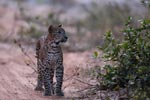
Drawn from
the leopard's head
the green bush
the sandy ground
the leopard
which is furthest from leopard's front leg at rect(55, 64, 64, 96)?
the green bush

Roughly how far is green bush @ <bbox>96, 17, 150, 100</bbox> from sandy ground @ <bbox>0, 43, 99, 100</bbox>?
1007 millimetres

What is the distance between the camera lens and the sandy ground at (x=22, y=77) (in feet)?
33.1

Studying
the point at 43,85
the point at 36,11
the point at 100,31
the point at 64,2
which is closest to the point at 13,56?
the point at 100,31

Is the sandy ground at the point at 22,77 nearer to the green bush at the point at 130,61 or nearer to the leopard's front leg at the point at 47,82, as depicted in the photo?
the leopard's front leg at the point at 47,82

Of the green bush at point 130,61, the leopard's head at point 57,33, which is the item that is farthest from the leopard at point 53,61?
the green bush at point 130,61

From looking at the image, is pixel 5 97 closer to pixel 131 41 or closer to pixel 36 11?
pixel 131 41

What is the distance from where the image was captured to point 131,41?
927 cm

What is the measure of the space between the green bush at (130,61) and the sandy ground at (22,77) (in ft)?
3.31

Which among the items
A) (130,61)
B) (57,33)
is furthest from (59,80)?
(130,61)

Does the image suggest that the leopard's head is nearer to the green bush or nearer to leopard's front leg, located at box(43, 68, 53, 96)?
leopard's front leg, located at box(43, 68, 53, 96)

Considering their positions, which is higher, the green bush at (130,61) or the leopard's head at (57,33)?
the leopard's head at (57,33)

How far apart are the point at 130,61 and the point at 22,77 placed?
3.67 meters

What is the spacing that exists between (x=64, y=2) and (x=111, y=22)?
44.3 feet

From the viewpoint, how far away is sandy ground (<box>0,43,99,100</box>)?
10.1m
